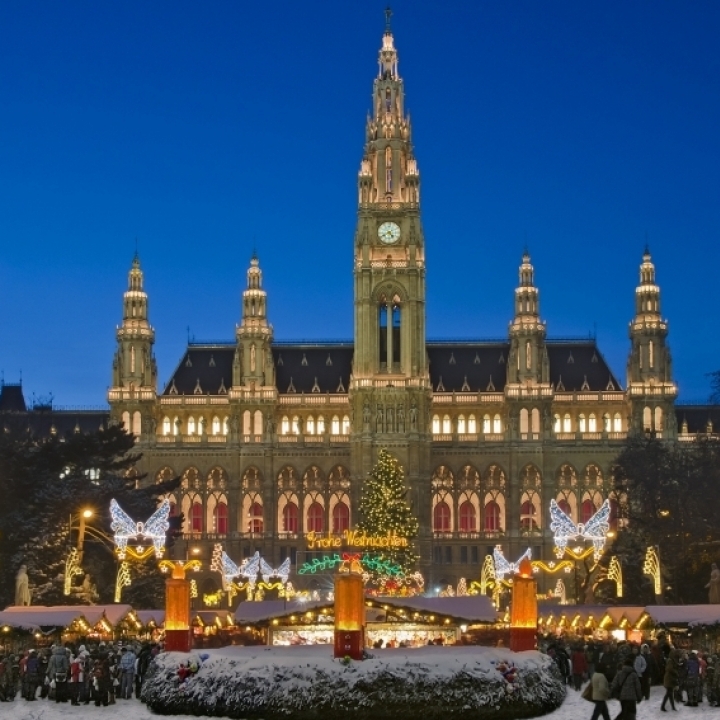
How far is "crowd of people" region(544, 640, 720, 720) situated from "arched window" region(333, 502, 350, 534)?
7251cm

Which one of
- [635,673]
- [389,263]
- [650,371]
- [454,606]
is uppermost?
[389,263]

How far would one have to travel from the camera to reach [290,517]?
127 meters

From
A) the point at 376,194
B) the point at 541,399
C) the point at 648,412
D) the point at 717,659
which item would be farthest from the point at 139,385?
the point at 717,659

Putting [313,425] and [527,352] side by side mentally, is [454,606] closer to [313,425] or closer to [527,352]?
[527,352]

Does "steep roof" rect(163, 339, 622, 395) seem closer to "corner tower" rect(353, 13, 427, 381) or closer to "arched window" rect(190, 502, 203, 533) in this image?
"corner tower" rect(353, 13, 427, 381)

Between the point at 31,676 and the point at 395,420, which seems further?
the point at 395,420

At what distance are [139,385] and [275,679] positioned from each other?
94458 millimetres

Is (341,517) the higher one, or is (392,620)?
(341,517)

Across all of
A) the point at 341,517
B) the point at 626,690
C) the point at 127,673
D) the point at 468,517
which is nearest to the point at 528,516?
the point at 468,517

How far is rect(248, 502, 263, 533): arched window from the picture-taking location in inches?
4963

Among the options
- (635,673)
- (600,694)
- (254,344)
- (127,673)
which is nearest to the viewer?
(600,694)

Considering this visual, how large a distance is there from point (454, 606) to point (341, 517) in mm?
67583

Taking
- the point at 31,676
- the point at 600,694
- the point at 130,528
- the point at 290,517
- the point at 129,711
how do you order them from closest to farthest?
the point at 600,694 < the point at 129,711 < the point at 31,676 < the point at 130,528 < the point at 290,517

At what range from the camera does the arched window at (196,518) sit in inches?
4990
